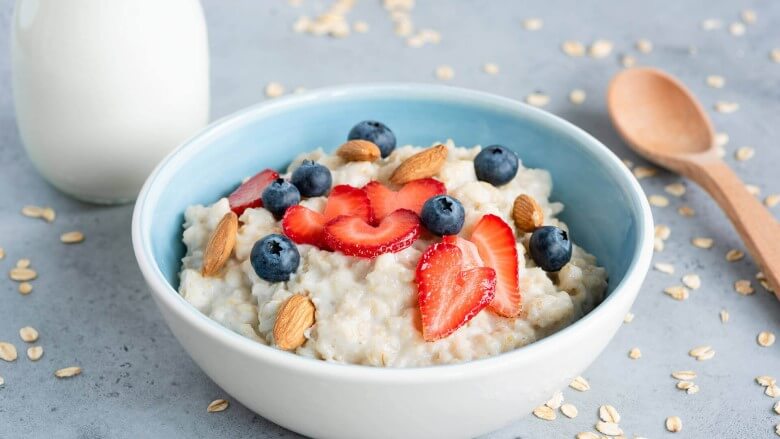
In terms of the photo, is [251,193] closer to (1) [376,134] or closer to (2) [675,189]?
(1) [376,134]

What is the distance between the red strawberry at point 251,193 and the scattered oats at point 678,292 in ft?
3.29

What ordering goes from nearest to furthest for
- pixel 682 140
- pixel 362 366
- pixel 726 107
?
pixel 362 366, pixel 682 140, pixel 726 107

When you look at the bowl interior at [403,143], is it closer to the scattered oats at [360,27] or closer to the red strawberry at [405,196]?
the red strawberry at [405,196]

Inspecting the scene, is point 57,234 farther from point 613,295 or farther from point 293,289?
point 613,295

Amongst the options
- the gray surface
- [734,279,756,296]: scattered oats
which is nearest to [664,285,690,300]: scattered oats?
the gray surface

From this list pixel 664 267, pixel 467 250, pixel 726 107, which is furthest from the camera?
pixel 726 107

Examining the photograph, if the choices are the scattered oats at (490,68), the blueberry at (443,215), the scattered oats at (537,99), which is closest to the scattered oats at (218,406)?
the blueberry at (443,215)

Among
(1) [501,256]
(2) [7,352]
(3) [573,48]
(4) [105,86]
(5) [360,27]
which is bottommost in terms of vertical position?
(3) [573,48]

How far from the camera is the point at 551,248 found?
A: 6.07 ft

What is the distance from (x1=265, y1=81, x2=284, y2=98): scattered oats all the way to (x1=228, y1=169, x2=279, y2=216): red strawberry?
923 millimetres

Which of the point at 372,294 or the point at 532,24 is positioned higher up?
the point at 372,294

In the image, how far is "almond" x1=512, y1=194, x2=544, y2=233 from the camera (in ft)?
6.38

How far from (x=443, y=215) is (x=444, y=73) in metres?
1.38

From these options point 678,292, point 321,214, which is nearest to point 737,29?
point 678,292
